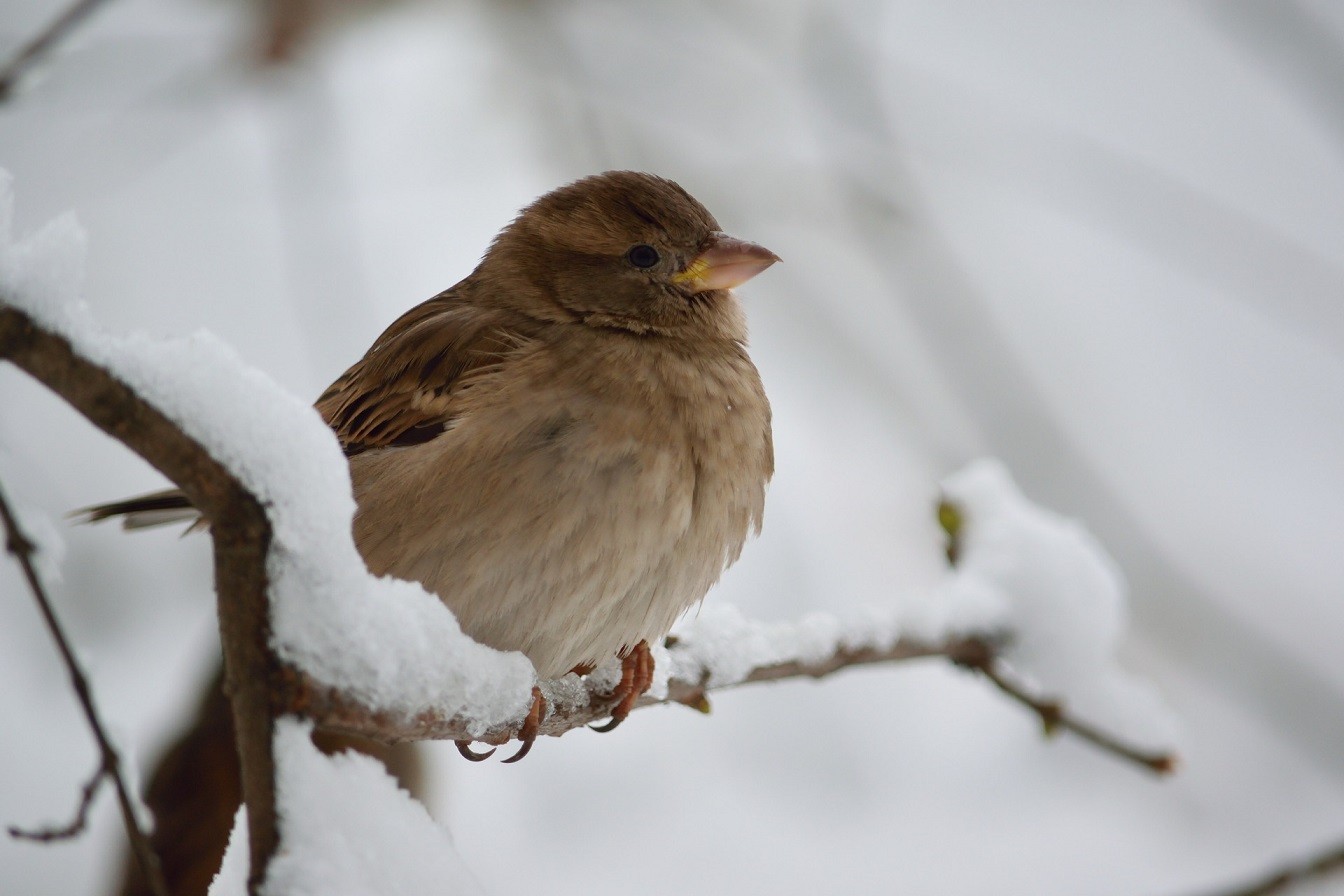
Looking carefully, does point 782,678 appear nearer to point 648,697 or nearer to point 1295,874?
point 648,697

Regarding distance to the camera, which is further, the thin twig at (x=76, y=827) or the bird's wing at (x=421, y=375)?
the bird's wing at (x=421, y=375)

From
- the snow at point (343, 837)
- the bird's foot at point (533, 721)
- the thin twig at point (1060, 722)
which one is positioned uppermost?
the snow at point (343, 837)

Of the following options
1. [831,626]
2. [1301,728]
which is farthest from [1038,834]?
[831,626]

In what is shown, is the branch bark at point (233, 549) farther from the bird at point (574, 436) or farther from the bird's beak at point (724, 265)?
the bird's beak at point (724, 265)

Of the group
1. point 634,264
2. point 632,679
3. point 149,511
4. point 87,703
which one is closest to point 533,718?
point 632,679

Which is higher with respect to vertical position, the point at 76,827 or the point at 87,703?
the point at 87,703

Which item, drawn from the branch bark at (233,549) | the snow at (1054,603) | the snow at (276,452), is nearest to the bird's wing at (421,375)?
the snow at (276,452)
